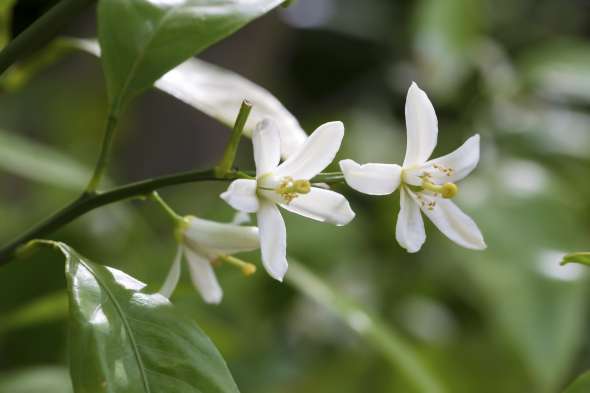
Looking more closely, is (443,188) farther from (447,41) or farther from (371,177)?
(447,41)

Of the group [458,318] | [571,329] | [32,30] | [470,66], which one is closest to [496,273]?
[571,329]

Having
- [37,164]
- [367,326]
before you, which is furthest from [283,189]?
[37,164]

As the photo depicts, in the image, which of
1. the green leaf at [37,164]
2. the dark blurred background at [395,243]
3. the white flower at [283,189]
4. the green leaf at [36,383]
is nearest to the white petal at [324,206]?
the white flower at [283,189]

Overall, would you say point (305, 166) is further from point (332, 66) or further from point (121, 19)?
point (332, 66)

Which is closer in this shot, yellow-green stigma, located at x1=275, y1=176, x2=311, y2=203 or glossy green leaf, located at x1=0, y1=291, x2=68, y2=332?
yellow-green stigma, located at x1=275, y1=176, x2=311, y2=203

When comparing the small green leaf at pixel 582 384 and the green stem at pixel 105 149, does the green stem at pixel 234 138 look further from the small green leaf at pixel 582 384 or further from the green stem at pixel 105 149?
the small green leaf at pixel 582 384

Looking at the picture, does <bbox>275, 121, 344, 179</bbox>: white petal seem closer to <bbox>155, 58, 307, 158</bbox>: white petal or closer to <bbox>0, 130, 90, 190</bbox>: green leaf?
<bbox>155, 58, 307, 158</bbox>: white petal

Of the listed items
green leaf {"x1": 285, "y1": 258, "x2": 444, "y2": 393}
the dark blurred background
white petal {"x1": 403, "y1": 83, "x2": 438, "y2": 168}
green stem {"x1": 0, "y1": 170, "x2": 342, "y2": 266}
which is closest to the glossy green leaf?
the dark blurred background
